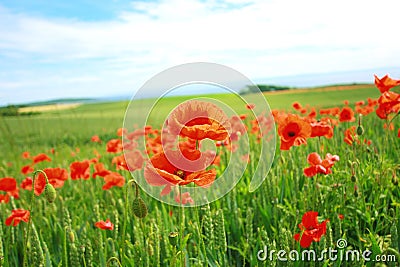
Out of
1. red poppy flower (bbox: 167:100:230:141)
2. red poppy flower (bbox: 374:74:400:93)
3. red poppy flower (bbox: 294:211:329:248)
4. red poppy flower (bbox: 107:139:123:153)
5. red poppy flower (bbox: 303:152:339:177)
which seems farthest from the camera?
red poppy flower (bbox: 107:139:123:153)

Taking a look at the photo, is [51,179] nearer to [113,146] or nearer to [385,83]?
[113,146]

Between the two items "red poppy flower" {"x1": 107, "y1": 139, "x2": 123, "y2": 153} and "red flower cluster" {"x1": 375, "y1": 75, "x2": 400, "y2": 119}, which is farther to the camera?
"red poppy flower" {"x1": 107, "y1": 139, "x2": 123, "y2": 153}

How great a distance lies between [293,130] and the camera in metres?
1.94

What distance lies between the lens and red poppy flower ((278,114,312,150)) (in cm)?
191

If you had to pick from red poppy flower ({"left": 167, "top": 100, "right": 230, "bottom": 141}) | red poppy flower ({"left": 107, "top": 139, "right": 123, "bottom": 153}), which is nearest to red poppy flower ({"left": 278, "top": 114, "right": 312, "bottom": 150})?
red poppy flower ({"left": 167, "top": 100, "right": 230, "bottom": 141})

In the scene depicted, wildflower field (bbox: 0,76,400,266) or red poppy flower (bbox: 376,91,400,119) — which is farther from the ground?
red poppy flower (bbox: 376,91,400,119)

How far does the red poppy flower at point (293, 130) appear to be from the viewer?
1913 mm

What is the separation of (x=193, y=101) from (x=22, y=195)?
8.95 feet

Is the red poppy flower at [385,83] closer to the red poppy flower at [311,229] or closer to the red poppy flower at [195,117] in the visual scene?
the red poppy flower at [311,229]

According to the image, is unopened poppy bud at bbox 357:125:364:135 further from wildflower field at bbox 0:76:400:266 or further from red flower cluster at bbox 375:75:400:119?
red flower cluster at bbox 375:75:400:119

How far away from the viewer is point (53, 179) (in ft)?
7.17

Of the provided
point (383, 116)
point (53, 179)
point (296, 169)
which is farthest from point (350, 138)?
point (53, 179)

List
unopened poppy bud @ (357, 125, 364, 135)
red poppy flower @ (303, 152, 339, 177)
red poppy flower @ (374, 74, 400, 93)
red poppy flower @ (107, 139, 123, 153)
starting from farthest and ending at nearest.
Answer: red poppy flower @ (107, 139, 123, 153), unopened poppy bud @ (357, 125, 364, 135), red poppy flower @ (374, 74, 400, 93), red poppy flower @ (303, 152, 339, 177)

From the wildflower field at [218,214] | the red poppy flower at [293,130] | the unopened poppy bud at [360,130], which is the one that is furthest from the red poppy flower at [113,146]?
the unopened poppy bud at [360,130]
